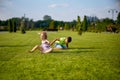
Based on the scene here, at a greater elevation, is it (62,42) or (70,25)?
(70,25)

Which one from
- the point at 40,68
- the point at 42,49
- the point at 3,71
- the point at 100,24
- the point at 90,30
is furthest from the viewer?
the point at 90,30

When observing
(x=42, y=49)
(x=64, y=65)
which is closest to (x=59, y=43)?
(x=42, y=49)

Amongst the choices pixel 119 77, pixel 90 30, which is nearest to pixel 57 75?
pixel 119 77

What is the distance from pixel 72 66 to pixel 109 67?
137 cm

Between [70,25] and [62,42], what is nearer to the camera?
[62,42]

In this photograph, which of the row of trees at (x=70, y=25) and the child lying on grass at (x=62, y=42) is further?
the row of trees at (x=70, y=25)

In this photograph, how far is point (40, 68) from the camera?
349 inches

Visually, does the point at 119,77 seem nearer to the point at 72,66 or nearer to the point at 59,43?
the point at 72,66

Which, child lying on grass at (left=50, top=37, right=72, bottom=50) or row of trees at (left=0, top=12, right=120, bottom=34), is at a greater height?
row of trees at (left=0, top=12, right=120, bottom=34)

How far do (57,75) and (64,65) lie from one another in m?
1.81

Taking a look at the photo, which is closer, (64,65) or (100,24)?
(64,65)

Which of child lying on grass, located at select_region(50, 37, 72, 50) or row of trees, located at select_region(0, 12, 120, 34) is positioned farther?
row of trees, located at select_region(0, 12, 120, 34)

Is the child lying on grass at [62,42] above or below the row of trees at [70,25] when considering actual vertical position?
below

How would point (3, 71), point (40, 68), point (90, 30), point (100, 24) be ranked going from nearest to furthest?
1. point (3, 71)
2. point (40, 68)
3. point (100, 24)
4. point (90, 30)
